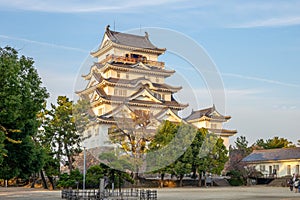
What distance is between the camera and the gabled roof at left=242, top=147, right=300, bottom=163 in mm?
55281

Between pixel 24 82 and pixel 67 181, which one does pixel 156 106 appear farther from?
pixel 24 82

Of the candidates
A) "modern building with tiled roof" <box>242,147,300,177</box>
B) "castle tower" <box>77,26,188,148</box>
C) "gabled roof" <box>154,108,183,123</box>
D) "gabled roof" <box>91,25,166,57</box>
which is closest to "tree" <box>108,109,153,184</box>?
"castle tower" <box>77,26,188,148</box>

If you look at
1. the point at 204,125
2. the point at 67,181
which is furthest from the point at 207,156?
the point at 67,181

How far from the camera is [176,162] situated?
41.5 m

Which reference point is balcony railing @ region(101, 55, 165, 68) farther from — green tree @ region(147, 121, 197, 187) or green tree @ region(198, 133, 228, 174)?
green tree @ region(147, 121, 197, 187)

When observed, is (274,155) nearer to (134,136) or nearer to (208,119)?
(208,119)

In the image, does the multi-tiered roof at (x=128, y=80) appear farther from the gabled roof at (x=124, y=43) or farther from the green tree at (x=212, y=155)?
the green tree at (x=212, y=155)

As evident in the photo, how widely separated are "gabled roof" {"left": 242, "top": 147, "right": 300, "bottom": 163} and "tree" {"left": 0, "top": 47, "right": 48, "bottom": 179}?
38045mm

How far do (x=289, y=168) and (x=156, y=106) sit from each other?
66.0ft

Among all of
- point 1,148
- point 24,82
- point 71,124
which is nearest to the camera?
point 1,148

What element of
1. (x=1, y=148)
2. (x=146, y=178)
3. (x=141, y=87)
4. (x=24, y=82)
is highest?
(x=141, y=87)

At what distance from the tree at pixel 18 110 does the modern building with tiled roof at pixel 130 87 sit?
16949 mm

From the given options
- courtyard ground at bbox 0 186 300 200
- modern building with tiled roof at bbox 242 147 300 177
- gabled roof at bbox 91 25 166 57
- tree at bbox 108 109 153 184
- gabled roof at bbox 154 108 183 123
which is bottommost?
courtyard ground at bbox 0 186 300 200

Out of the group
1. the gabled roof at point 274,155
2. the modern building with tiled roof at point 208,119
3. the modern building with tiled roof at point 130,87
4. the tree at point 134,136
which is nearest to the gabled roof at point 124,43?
the modern building with tiled roof at point 130,87
